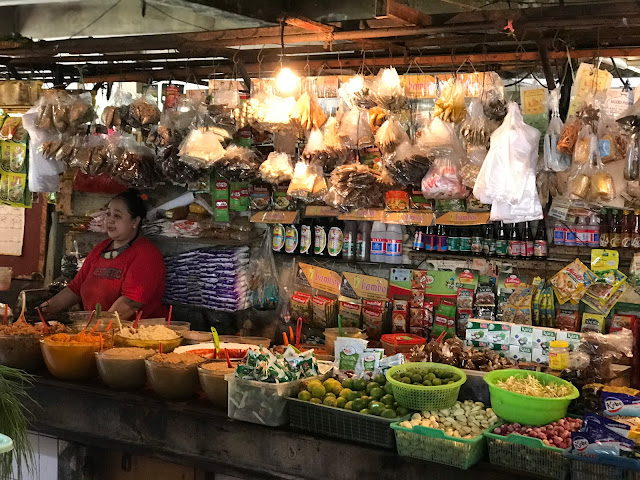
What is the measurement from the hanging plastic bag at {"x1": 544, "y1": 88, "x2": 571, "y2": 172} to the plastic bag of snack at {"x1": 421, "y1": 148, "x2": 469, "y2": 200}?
1.56 ft

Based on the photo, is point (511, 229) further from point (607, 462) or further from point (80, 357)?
point (80, 357)

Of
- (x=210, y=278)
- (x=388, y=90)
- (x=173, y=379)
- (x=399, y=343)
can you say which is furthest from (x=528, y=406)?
(x=210, y=278)

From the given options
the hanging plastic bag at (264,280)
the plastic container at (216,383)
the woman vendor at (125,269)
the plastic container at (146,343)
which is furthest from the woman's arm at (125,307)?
the plastic container at (216,383)

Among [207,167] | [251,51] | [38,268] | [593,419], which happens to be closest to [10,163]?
[38,268]

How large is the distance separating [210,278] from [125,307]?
668 millimetres

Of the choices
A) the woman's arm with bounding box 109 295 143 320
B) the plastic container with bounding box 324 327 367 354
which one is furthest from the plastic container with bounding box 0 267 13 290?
the plastic container with bounding box 324 327 367 354

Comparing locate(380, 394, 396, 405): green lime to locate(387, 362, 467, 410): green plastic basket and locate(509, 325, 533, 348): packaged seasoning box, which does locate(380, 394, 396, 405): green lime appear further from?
locate(509, 325, 533, 348): packaged seasoning box

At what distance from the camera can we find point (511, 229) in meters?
4.41

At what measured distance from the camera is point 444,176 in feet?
12.7

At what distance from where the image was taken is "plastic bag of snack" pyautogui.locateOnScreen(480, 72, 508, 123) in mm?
3682

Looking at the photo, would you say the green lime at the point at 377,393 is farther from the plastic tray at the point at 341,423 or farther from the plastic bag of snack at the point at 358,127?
the plastic bag of snack at the point at 358,127

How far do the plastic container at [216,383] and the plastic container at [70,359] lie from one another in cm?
71

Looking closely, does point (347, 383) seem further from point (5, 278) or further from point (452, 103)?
point (5, 278)

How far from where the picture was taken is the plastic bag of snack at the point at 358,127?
3992 mm
